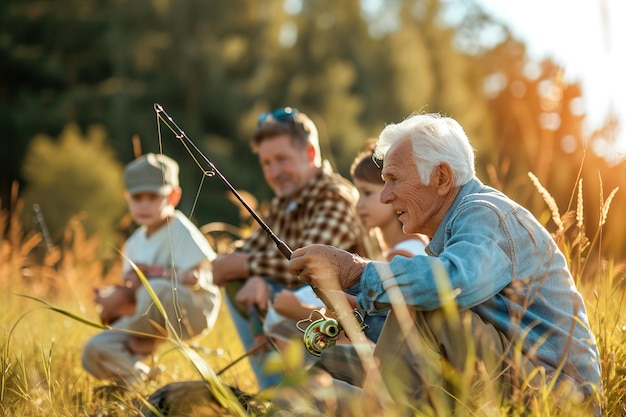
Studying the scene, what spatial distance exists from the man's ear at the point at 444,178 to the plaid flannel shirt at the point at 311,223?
1896 millimetres

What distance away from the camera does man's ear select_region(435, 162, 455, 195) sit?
287cm

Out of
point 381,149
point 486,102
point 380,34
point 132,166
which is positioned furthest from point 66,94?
point 381,149

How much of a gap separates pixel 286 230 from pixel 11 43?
77.2ft

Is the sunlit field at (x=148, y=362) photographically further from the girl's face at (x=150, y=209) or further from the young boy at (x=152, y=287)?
the girl's face at (x=150, y=209)

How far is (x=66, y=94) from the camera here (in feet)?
87.2

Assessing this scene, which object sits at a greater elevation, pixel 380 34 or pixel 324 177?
pixel 324 177

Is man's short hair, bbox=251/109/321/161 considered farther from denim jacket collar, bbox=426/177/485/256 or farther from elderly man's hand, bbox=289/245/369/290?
elderly man's hand, bbox=289/245/369/290

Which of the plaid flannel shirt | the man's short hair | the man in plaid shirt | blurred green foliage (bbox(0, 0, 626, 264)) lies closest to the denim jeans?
the man in plaid shirt

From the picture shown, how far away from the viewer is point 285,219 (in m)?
5.15

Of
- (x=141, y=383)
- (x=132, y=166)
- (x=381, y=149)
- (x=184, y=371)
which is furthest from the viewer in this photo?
(x=132, y=166)

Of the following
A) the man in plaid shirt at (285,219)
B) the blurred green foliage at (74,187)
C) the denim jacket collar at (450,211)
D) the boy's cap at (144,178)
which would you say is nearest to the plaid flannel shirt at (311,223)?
the man in plaid shirt at (285,219)

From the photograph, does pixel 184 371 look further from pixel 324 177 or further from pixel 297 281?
pixel 324 177

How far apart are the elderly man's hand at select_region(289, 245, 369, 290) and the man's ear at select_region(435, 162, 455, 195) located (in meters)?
0.37

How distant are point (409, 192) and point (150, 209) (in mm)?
2796
